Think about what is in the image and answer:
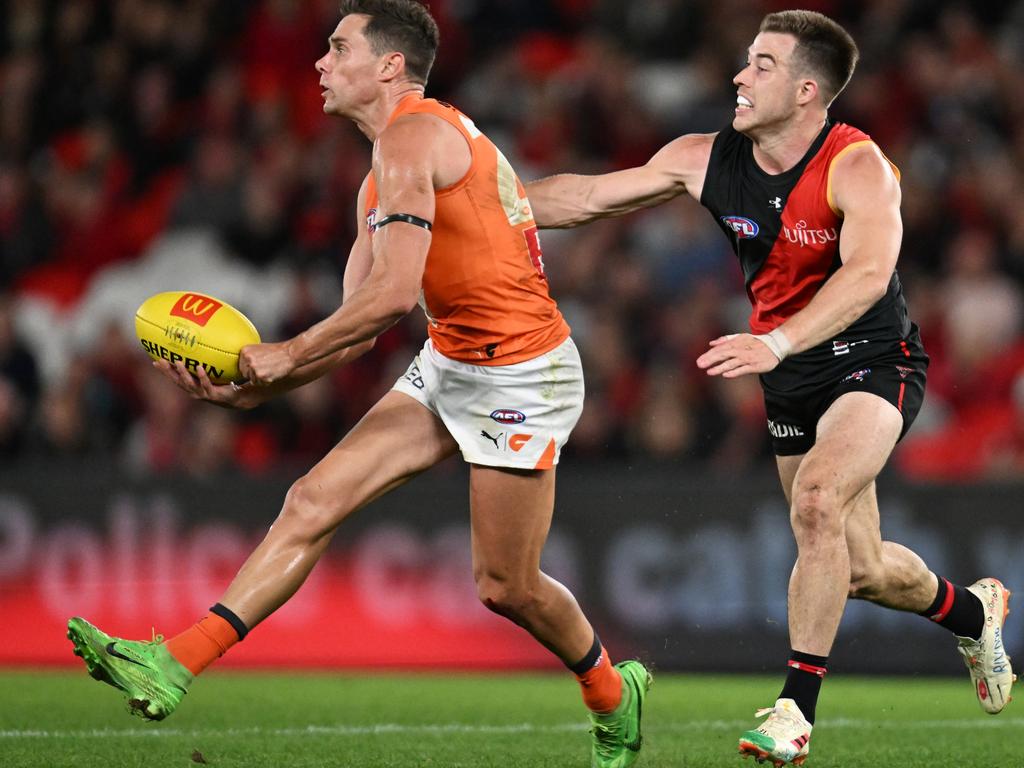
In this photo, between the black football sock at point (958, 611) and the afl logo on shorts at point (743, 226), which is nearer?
the afl logo on shorts at point (743, 226)

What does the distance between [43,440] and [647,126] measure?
5.34m

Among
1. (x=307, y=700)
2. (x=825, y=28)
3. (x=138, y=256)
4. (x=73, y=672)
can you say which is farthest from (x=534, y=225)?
(x=138, y=256)

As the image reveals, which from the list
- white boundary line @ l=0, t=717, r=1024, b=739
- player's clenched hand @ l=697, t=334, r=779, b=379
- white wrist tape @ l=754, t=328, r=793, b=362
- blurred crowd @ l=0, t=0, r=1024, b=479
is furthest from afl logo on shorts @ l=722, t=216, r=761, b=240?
blurred crowd @ l=0, t=0, r=1024, b=479

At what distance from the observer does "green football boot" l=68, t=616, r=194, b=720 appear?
5.14m

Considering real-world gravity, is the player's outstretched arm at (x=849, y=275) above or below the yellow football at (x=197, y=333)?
above

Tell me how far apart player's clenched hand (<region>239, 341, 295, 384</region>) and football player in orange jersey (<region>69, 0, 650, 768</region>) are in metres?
0.02

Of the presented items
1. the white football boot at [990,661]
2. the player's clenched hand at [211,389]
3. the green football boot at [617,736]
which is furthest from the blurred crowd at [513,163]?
the player's clenched hand at [211,389]

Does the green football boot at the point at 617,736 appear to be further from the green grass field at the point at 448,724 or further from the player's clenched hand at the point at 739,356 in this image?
the player's clenched hand at the point at 739,356

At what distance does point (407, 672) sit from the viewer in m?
10.2

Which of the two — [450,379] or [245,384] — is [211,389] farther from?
[450,379]

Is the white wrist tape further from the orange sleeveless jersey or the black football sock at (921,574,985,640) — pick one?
the black football sock at (921,574,985,640)

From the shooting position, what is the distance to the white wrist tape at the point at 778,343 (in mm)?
5359

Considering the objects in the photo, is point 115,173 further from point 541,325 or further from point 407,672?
point 541,325

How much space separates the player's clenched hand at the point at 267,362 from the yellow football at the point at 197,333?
0.40 feet
